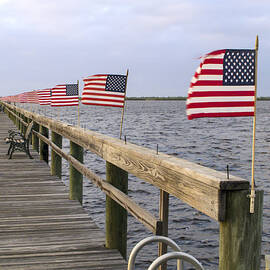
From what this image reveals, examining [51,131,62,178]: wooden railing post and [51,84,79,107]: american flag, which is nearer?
[51,131,62,178]: wooden railing post

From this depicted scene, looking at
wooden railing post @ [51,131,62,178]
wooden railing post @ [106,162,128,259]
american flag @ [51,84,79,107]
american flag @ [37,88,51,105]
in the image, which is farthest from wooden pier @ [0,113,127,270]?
american flag @ [37,88,51,105]

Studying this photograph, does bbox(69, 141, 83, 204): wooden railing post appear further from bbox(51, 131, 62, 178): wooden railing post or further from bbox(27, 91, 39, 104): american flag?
bbox(27, 91, 39, 104): american flag

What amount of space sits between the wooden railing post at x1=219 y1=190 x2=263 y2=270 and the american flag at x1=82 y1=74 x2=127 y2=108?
14.3 feet

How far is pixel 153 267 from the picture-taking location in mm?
2043

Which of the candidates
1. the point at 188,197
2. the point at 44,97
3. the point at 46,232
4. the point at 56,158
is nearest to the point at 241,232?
the point at 188,197

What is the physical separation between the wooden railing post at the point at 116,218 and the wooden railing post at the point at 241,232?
2.24m

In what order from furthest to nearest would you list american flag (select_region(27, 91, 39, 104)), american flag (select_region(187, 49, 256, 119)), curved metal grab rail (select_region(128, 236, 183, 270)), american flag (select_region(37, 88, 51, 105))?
american flag (select_region(27, 91, 39, 104)) < american flag (select_region(37, 88, 51, 105)) < american flag (select_region(187, 49, 256, 119)) < curved metal grab rail (select_region(128, 236, 183, 270))

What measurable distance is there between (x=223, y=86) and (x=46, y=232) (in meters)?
2.96

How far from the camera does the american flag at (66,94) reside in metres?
11.3

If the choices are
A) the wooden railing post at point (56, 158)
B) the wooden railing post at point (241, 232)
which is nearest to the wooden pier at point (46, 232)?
the wooden railing post at point (56, 158)

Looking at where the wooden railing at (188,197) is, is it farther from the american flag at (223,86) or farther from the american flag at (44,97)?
the american flag at (44,97)

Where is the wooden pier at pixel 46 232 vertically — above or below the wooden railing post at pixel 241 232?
below

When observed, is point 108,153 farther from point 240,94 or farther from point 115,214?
point 240,94

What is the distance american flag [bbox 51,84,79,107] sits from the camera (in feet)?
37.2
